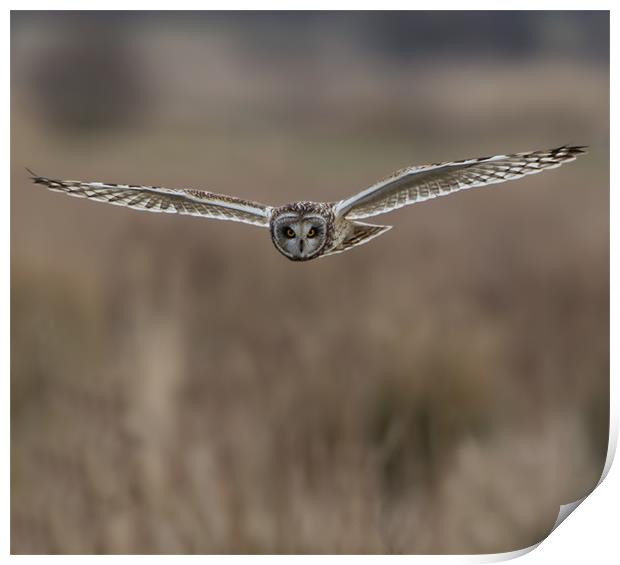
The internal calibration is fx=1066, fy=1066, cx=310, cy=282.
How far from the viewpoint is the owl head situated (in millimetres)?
2068

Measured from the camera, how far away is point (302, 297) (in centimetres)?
226

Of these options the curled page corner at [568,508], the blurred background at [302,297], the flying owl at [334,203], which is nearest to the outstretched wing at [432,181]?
the flying owl at [334,203]

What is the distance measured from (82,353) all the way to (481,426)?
0.86m

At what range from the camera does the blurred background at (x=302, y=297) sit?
2232 millimetres

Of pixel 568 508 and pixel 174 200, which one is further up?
pixel 174 200

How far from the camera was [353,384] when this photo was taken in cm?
226

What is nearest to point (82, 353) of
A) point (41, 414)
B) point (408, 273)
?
point (41, 414)

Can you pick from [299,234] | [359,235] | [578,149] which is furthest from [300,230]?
[578,149]

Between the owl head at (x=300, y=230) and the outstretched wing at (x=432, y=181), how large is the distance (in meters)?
0.04

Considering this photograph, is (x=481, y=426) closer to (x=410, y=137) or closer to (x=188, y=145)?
(x=410, y=137)

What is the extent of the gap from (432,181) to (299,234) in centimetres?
28

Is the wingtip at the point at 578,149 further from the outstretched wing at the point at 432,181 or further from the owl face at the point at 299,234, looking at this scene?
the owl face at the point at 299,234

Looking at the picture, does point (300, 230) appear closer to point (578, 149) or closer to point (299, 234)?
point (299, 234)

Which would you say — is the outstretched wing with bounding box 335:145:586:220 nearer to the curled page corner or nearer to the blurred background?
the blurred background
